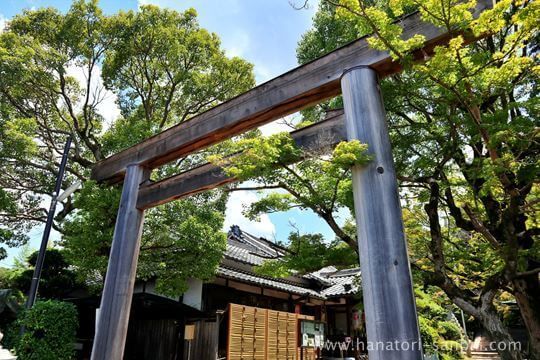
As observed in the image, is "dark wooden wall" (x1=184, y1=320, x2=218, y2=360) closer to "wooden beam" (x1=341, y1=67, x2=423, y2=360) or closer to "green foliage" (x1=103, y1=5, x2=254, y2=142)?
"green foliage" (x1=103, y1=5, x2=254, y2=142)

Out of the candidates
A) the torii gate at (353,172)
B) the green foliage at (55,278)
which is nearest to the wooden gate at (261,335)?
the torii gate at (353,172)

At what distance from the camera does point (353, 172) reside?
3.26 m

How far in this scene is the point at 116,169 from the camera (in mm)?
6105

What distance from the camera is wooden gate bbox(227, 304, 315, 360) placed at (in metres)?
8.59

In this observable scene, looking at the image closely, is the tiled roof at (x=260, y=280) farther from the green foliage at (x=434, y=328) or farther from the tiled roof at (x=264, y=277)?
the green foliage at (x=434, y=328)

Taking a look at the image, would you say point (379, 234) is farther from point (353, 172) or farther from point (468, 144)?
point (468, 144)

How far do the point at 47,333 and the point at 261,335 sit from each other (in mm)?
5051

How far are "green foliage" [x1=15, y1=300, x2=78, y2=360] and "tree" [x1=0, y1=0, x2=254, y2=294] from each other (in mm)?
867

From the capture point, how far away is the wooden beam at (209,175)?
385 cm

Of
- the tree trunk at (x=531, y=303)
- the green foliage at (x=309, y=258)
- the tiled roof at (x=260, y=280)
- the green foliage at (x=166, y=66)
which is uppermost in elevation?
the green foliage at (x=166, y=66)

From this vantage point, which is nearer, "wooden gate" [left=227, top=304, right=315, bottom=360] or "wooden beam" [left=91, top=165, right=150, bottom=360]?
"wooden beam" [left=91, top=165, right=150, bottom=360]

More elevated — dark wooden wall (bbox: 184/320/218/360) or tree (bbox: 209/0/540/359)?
tree (bbox: 209/0/540/359)

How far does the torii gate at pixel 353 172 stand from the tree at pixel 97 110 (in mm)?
1543

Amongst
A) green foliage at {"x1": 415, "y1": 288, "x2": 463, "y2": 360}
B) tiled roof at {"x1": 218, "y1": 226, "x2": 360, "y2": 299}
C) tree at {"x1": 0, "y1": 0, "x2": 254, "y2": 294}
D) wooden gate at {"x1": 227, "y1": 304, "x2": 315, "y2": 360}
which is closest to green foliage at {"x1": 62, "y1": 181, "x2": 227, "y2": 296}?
tree at {"x1": 0, "y1": 0, "x2": 254, "y2": 294}
